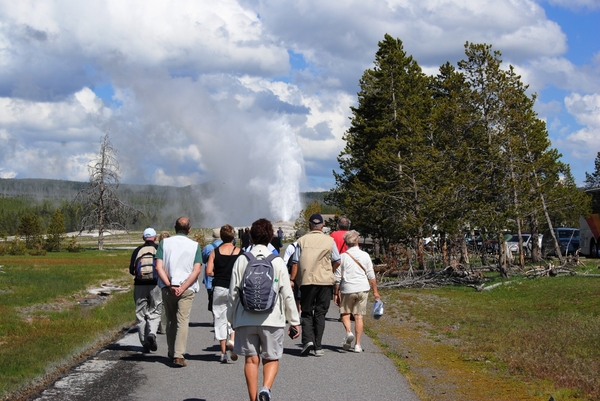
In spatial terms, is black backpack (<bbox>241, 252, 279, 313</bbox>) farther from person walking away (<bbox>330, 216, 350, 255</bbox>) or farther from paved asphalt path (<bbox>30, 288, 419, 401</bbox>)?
person walking away (<bbox>330, 216, 350, 255</bbox>)

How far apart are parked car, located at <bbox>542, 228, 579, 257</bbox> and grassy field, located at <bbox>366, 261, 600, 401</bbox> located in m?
19.1

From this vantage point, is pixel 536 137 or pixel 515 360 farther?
pixel 536 137

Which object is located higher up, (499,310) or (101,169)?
(101,169)

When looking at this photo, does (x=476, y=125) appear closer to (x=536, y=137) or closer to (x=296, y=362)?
(x=536, y=137)

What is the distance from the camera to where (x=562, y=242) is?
41719 millimetres

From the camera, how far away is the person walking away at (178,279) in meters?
9.21

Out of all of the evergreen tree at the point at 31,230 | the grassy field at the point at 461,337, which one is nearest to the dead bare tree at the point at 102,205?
the evergreen tree at the point at 31,230

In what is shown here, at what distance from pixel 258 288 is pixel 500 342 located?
20.4ft

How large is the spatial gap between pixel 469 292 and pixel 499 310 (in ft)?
15.7

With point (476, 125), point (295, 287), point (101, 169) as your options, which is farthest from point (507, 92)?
point (101, 169)

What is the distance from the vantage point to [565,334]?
1154 cm

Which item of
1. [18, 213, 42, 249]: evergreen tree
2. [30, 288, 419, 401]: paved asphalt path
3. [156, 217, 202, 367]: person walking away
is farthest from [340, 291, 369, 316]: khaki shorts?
[18, 213, 42, 249]: evergreen tree

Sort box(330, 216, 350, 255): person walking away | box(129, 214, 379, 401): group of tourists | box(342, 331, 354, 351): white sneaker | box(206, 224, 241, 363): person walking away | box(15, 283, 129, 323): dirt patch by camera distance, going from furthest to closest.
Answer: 1. box(15, 283, 129, 323): dirt patch
2. box(330, 216, 350, 255): person walking away
3. box(342, 331, 354, 351): white sneaker
4. box(206, 224, 241, 363): person walking away
5. box(129, 214, 379, 401): group of tourists

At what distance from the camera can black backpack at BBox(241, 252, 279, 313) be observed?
6473 mm
